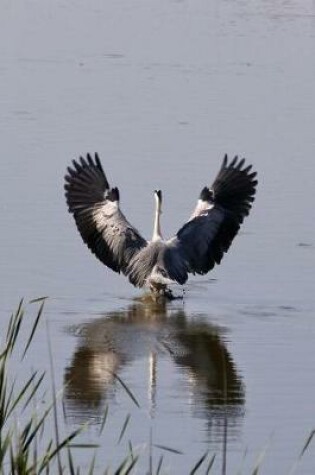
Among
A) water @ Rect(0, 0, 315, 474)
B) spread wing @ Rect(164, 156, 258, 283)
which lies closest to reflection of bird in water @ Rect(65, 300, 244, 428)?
water @ Rect(0, 0, 315, 474)

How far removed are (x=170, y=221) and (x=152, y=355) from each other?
355 centimetres

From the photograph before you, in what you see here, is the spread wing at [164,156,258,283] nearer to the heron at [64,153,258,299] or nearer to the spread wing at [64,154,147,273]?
the heron at [64,153,258,299]

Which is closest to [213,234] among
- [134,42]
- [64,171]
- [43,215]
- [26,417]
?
[43,215]

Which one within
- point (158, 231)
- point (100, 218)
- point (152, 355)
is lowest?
point (152, 355)

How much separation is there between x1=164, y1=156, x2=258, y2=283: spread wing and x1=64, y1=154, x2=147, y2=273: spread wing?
314mm

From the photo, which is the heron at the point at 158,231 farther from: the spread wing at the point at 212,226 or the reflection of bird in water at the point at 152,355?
the reflection of bird in water at the point at 152,355

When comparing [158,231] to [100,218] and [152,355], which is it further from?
[152,355]

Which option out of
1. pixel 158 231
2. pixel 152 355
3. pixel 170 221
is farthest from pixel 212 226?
pixel 152 355

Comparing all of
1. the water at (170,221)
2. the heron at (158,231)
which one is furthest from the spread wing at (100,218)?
the water at (170,221)

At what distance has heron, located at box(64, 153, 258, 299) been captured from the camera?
12.3 metres

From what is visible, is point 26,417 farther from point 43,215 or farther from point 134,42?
point 134,42

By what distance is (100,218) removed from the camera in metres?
12.7

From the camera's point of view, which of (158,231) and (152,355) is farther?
(158,231)

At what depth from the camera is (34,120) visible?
59.1 ft
